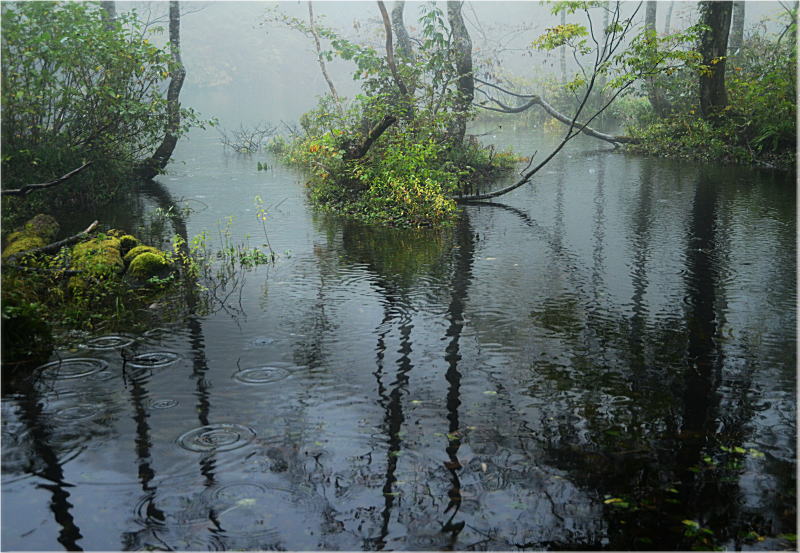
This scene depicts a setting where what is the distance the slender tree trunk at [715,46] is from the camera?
59.8ft

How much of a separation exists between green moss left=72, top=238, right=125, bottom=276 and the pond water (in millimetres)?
1354

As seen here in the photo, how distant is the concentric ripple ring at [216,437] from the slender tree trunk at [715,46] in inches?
665

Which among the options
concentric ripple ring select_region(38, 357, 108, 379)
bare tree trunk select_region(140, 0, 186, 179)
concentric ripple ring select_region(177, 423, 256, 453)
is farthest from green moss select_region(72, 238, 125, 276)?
bare tree trunk select_region(140, 0, 186, 179)

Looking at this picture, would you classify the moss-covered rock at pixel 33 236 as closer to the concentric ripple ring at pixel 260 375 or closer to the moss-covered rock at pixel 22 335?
the moss-covered rock at pixel 22 335

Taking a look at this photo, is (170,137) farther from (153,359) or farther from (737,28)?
(737,28)

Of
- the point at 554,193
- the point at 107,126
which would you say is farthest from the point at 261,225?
the point at 554,193

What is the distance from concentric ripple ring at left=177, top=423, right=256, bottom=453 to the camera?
14.8ft

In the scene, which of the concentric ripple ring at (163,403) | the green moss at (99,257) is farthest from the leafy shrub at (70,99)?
the concentric ripple ring at (163,403)

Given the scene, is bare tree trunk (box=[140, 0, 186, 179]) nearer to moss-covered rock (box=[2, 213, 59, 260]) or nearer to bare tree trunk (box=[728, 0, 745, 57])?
moss-covered rock (box=[2, 213, 59, 260])

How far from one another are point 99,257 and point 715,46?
16.9 m

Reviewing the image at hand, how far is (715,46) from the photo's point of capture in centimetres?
1842

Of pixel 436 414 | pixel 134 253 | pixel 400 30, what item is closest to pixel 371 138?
pixel 134 253

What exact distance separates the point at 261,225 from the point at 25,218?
405cm

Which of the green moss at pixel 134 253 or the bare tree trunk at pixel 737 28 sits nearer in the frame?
the green moss at pixel 134 253
